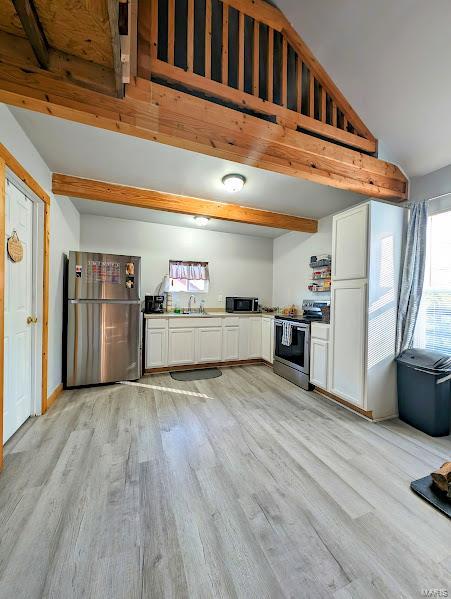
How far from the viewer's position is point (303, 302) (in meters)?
Result: 4.24

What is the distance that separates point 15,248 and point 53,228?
2.74 ft

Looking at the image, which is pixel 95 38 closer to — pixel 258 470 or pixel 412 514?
pixel 258 470

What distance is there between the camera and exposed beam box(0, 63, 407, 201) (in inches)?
60.4

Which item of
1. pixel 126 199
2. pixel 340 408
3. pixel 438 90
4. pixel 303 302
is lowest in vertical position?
pixel 340 408

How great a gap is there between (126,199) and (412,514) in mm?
3699

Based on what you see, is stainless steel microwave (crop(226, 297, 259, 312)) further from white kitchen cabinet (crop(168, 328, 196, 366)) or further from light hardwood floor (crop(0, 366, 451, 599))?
light hardwood floor (crop(0, 366, 451, 599))

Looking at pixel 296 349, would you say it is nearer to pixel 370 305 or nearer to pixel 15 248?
pixel 370 305

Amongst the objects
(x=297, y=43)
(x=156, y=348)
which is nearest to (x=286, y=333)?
(x=156, y=348)

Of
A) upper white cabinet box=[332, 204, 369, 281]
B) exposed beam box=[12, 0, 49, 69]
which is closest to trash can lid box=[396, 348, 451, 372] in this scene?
upper white cabinet box=[332, 204, 369, 281]

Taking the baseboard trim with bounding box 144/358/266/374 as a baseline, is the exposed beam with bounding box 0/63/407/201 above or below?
above

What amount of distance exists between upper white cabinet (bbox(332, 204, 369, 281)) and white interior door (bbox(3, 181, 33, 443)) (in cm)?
316

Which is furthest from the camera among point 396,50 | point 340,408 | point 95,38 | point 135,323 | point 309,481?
point 135,323

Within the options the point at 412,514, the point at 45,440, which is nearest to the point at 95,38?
the point at 45,440

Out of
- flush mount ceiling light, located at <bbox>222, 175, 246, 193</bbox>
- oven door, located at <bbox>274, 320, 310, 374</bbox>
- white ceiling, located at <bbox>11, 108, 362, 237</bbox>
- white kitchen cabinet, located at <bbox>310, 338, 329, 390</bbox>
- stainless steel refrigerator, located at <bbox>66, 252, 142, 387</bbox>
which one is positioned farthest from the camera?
oven door, located at <bbox>274, 320, 310, 374</bbox>
